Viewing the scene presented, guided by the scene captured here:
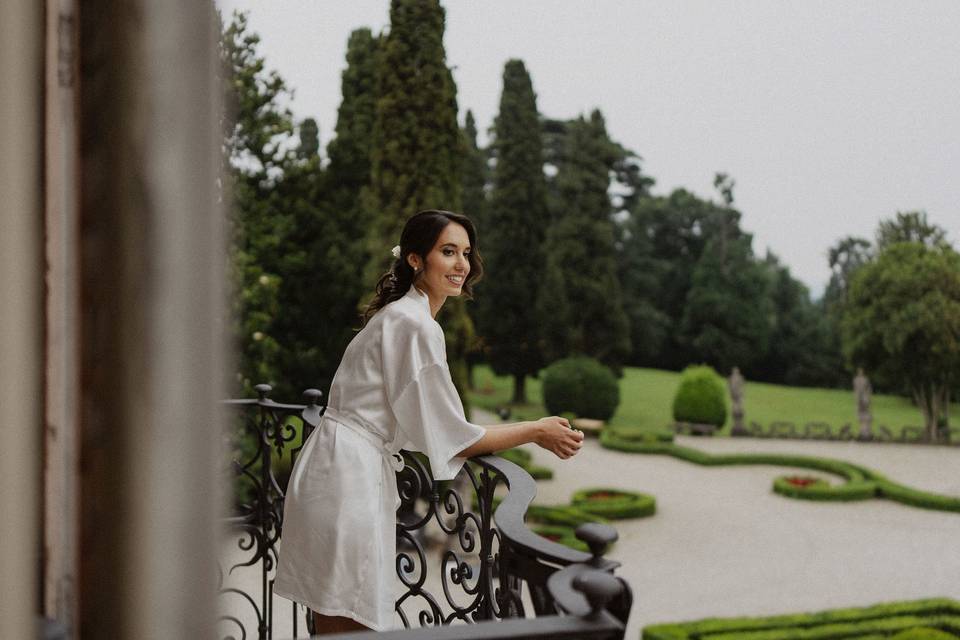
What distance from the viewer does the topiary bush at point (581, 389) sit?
854 inches

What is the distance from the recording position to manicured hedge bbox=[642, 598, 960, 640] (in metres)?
8.28

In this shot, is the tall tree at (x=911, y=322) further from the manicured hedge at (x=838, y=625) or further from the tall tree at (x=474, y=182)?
the manicured hedge at (x=838, y=625)

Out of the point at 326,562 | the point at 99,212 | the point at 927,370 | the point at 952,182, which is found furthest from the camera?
the point at 952,182

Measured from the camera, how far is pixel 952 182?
30.8 meters

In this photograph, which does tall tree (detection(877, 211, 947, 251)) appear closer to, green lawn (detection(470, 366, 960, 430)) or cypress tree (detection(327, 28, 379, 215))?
green lawn (detection(470, 366, 960, 430))

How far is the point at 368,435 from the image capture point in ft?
7.70

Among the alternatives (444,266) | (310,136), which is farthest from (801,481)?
(444,266)

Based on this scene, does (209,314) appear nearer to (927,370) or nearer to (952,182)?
(927,370)

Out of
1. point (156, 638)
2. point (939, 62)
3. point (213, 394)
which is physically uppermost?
point (939, 62)

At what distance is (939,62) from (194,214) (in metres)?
37.2

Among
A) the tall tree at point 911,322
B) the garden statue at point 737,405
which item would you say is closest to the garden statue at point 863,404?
the tall tree at point 911,322

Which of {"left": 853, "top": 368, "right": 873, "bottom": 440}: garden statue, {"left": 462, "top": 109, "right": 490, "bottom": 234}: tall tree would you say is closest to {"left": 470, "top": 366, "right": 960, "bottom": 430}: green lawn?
{"left": 853, "top": 368, "right": 873, "bottom": 440}: garden statue

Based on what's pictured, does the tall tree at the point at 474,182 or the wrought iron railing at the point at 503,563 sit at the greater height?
the tall tree at the point at 474,182

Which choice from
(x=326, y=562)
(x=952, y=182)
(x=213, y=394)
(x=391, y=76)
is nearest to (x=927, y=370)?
(x=952, y=182)
